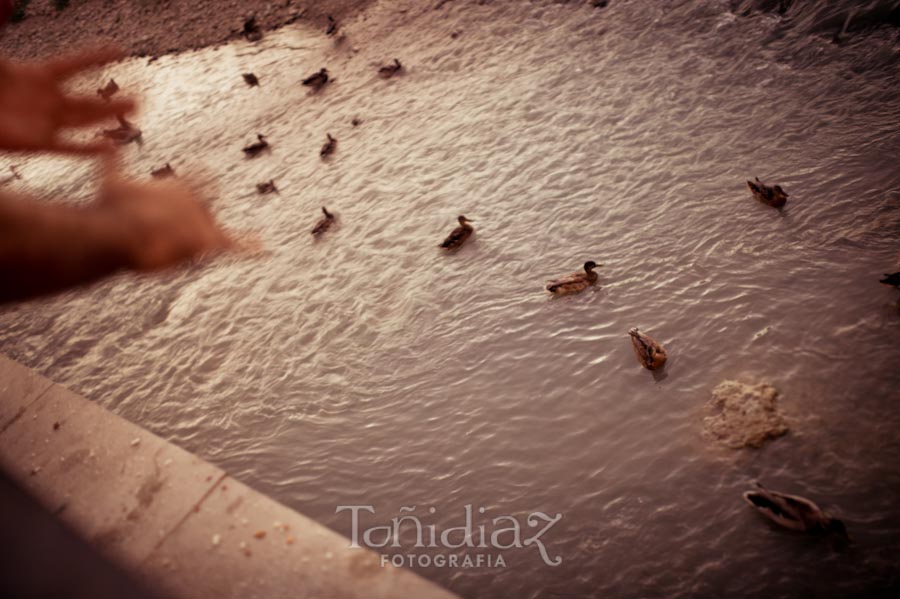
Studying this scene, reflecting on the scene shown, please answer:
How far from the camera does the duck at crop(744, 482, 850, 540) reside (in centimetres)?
409

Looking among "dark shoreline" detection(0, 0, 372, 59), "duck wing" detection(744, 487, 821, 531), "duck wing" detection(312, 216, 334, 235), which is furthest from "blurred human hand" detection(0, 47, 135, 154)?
"dark shoreline" detection(0, 0, 372, 59)

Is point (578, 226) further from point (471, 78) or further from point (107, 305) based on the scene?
point (107, 305)

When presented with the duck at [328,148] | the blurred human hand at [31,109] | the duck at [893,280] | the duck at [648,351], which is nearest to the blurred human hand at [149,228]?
the blurred human hand at [31,109]

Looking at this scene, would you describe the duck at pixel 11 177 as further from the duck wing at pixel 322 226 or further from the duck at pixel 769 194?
the duck at pixel 769 194

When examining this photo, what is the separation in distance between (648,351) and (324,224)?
16.9ft

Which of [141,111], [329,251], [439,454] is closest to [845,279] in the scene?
[439,454]

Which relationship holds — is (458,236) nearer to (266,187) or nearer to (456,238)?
(456,238)

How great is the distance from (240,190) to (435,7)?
22.5 ft

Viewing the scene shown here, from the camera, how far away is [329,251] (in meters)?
8.34

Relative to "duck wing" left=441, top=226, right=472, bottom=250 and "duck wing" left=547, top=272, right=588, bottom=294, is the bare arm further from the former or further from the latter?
"duck wing" left=547, top=272, right=588, bottom=294

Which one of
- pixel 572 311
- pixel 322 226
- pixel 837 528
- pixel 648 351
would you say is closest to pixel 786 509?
pixel 837 528

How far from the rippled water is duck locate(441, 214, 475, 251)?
151 millimetres

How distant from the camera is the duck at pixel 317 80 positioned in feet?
40.2

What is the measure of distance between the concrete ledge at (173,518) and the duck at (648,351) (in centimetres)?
297
